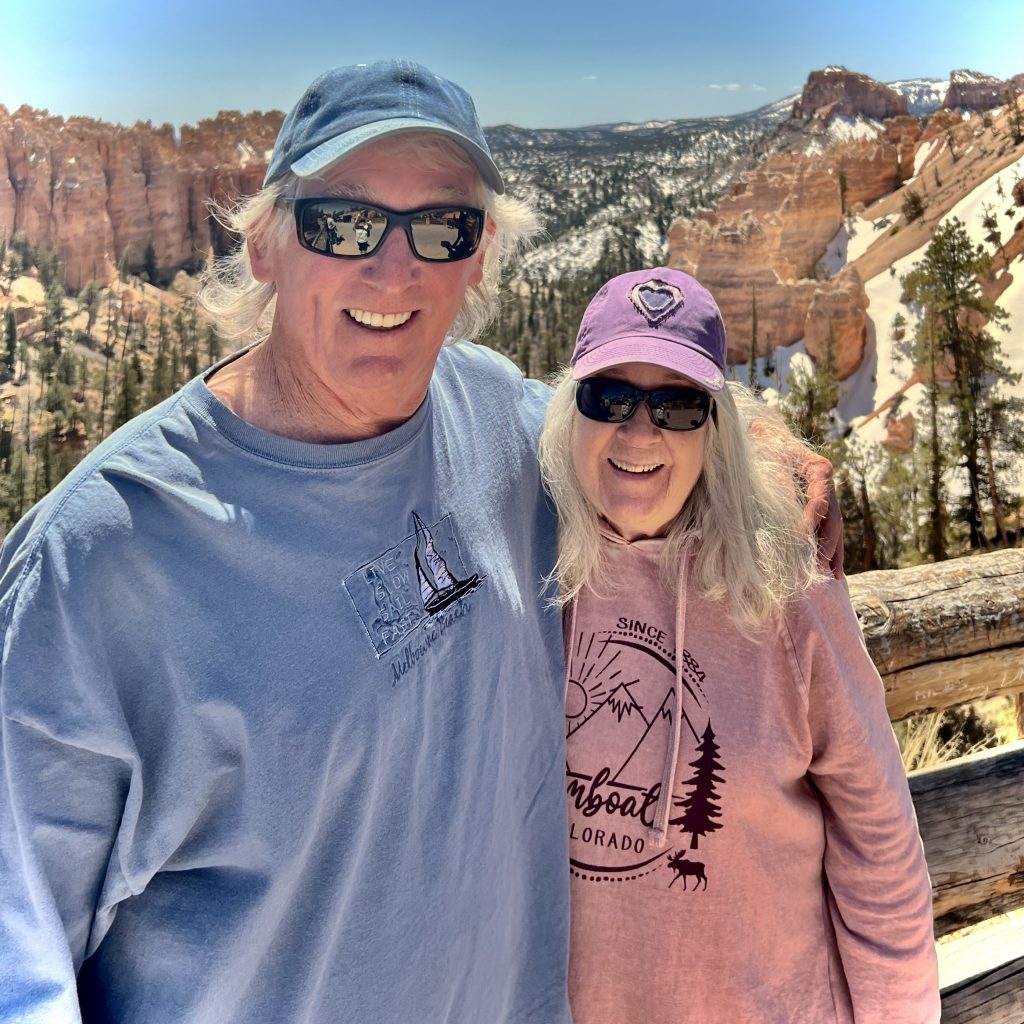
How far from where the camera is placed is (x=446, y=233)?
1.04 metres

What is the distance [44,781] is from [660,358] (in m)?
0.80

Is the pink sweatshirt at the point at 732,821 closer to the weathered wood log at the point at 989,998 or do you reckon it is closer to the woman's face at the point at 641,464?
the woman's face at the point at 641,464

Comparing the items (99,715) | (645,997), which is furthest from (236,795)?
(645,997)

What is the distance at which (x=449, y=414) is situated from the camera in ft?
3.94

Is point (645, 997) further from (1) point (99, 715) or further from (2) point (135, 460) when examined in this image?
(2) point (135, 460)

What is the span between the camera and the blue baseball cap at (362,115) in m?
0.96

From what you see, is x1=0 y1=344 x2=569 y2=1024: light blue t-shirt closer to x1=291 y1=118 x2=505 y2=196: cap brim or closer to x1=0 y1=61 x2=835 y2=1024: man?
x1=0 y1=61 x2=835 y2=1024: man

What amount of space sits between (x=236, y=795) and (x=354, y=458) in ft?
1.17

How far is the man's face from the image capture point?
99 centimetres

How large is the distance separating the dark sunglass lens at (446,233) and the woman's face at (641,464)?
0.25 meters

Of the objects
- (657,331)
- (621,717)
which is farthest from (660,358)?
(621,717)

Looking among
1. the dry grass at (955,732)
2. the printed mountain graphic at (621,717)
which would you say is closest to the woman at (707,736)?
the printed mountain graphic at (621,717)

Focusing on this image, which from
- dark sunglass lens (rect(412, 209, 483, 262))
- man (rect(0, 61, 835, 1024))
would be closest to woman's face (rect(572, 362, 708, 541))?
man (rect(0, 61, 835, 1024))

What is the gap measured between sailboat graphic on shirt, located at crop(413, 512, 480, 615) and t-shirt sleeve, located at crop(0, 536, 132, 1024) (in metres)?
0.34
